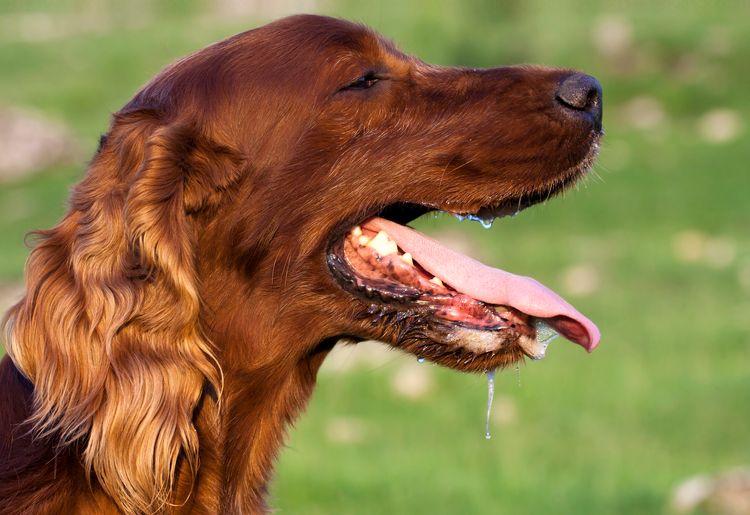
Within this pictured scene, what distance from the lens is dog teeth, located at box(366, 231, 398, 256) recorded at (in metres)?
3.57

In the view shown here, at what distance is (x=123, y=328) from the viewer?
123 inches

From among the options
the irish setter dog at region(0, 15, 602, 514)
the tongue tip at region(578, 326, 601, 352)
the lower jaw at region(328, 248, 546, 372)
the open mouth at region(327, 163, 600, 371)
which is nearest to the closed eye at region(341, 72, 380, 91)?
the irish setter dog at region(0, 15, 602, 514)

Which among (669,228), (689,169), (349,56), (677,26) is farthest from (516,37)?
(349,56)

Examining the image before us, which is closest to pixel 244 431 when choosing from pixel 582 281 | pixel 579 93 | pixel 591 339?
pixel 591 339

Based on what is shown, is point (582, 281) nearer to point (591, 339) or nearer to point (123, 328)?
point (591, 339)

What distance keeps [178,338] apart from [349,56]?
920mm

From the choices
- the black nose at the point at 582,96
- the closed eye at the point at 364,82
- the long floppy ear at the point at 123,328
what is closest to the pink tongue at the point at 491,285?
the closed eye at the point at 364,82

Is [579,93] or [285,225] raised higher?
[579,93]

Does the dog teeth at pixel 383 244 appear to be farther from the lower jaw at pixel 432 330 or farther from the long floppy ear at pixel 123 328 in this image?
the long floppy ear at pixel 123 328

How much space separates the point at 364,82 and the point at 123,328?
971 mm

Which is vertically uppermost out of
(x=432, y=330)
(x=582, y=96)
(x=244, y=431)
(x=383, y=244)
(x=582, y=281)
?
(x=582, y=96)

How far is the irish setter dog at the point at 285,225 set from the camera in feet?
10.5

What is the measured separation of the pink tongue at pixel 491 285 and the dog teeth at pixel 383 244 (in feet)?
0.07

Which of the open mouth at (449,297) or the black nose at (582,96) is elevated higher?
the black nose at (582,96)
